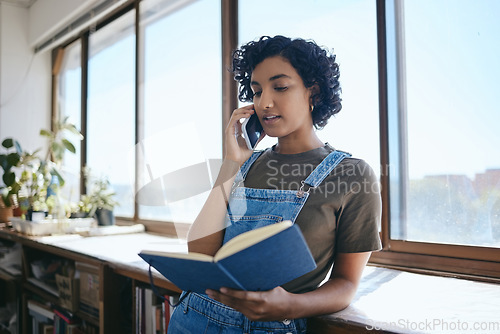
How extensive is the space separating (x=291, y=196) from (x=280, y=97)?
273mm

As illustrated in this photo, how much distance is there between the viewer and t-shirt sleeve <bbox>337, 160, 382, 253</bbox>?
3.31 feet

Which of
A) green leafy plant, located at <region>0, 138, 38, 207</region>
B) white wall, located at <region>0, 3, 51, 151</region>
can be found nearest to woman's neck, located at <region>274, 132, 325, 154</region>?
green leafy plant, located at <region>0, 138, 38, 207</region>

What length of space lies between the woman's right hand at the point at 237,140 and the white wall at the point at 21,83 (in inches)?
144

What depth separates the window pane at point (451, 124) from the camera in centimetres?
139

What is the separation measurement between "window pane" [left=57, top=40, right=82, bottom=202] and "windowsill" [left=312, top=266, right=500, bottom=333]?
334cm

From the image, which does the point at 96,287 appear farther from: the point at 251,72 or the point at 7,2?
the point at 7,2

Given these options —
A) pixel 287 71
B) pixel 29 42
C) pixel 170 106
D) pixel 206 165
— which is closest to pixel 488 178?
pixel 287 71

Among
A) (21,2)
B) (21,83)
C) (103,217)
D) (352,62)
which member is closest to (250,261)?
(352,62)

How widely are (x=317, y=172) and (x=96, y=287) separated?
1422mm

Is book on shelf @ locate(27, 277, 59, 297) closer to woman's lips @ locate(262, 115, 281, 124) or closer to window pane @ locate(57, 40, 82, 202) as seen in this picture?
window pane @ locate(57, 40, 82, 202)

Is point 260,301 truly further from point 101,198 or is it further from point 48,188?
point 48,188

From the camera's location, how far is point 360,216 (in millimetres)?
1027

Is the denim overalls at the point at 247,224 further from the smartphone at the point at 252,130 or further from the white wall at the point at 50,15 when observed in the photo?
the white wall at the point at 50,15

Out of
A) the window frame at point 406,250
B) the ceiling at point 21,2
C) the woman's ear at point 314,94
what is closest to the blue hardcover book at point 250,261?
the woman's ear at point 314,94
